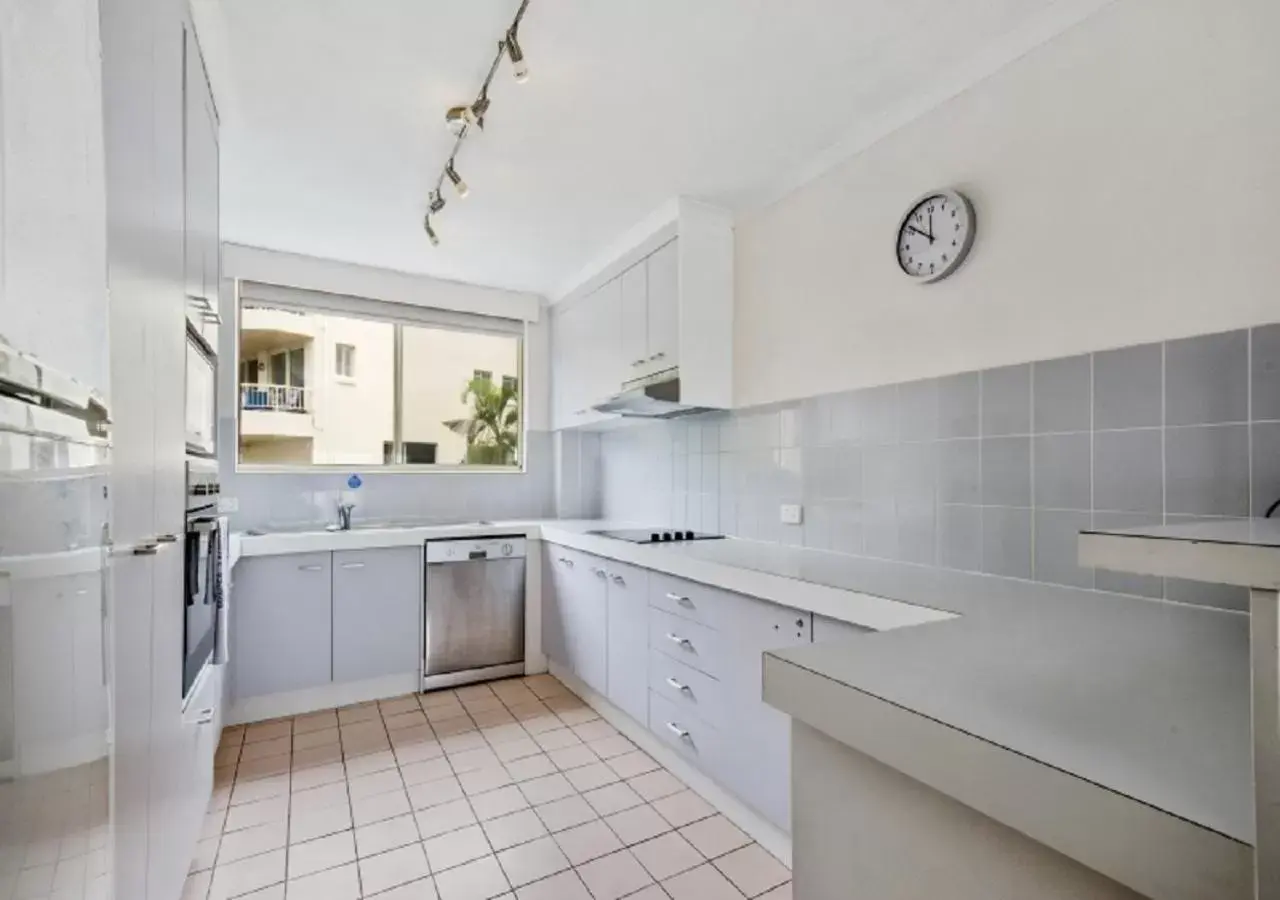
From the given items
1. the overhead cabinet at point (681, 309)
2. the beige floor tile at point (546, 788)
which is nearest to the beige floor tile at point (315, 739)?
the beige floor tile at point (546, 788)

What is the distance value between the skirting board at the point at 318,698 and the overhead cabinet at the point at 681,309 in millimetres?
2010

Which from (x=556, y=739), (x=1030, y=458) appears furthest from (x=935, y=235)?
(x=556, y=739)

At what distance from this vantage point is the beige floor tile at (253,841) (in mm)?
1860

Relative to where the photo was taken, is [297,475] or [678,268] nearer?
[678,268]

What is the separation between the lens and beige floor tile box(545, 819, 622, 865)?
185 cm

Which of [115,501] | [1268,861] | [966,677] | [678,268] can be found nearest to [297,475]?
[678,268]

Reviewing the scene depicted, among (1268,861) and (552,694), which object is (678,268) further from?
(1268,861)

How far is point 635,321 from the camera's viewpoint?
306cm

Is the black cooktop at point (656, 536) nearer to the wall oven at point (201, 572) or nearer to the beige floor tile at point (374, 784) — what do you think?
the beige floor tile at point (374, 784)

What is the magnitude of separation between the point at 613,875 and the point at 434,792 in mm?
844

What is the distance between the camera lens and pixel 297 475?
344 cm

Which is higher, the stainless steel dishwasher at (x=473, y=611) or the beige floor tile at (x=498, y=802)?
the stainless steel dishwasher at (x=473, y=611)

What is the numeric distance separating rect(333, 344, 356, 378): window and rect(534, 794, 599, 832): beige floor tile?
3.07 meters

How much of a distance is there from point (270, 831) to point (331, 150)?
98.3 inches
